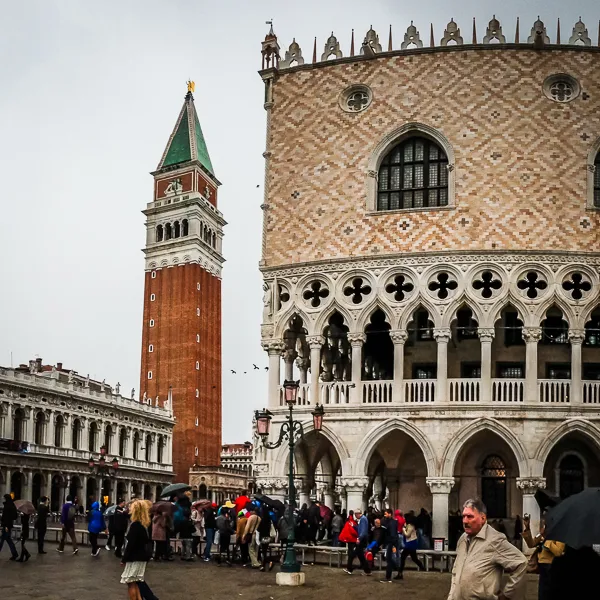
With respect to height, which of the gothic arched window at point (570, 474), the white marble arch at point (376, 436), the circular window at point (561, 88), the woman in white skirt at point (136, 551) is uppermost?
the circular window at point (561, 88)

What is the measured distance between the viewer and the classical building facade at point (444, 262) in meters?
27.4

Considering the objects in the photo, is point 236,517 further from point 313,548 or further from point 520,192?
point 520,192

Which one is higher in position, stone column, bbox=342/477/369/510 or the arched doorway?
stone column, bbox=342/477/369/510

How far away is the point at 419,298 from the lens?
28219 millimetres

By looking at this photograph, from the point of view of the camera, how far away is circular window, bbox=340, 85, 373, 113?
30141 millimetres

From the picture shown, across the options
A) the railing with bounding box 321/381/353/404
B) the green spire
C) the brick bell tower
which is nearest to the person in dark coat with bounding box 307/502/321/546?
the railing with bounding box 321/381/353/404

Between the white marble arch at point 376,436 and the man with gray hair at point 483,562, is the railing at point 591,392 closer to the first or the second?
the white marble arch at point 376,436

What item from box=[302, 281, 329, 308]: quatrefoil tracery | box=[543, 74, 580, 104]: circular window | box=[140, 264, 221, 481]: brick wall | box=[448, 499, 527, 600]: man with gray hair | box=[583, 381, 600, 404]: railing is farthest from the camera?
box=[140, 264, 221, 481]: brick wall

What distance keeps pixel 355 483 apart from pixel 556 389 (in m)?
5.94

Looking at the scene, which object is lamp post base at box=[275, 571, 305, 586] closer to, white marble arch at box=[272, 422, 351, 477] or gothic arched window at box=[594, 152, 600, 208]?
white marble arch at box=[272, 422, 351, 477]

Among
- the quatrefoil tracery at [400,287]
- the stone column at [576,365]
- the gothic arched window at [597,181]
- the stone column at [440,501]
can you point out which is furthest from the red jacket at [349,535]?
the gothic arched window at [597,181]

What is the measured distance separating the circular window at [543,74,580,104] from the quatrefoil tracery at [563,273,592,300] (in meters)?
5.00

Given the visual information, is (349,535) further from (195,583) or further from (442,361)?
(442,361)

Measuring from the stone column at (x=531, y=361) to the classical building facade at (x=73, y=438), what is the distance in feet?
101
